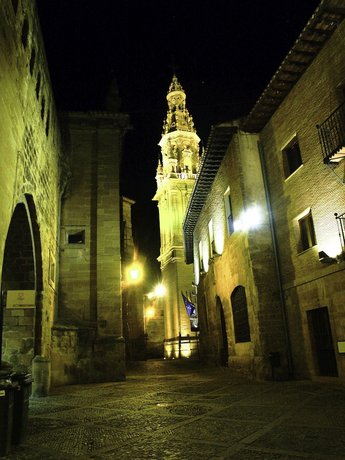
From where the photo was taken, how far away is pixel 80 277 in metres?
16.4

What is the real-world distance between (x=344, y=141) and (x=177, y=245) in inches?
1363

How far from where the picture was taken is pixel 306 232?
12.3 metres

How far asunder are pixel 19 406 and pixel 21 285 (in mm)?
7015

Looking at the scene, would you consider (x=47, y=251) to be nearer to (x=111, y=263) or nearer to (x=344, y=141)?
(x=111, y=263)

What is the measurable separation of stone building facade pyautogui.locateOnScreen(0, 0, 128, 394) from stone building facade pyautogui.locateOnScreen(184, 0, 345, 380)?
5.29m

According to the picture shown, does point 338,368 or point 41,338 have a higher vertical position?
point 41,338

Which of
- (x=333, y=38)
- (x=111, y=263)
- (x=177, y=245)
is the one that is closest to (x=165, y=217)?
(x=177, y=245)

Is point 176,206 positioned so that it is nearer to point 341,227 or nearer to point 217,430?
point 341,227

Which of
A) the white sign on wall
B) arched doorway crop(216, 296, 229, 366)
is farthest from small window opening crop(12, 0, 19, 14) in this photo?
arched doorway crop(216, 296, 229, 366)

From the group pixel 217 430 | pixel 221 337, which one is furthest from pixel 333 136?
pixel 221 337

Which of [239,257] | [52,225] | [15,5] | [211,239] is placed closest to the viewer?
[15,5]

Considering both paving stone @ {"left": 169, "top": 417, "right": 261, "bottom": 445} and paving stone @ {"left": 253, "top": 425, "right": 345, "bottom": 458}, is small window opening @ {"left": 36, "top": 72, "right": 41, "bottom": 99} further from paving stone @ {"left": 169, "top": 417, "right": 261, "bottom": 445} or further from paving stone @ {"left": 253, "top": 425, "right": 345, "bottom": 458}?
paving stone @ {"left": 253, "top": 425, "right": 345, "bottom": 458}

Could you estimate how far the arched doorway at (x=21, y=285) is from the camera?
1154 centimetres

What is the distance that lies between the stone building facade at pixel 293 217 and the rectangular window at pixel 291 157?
3 centimetres
